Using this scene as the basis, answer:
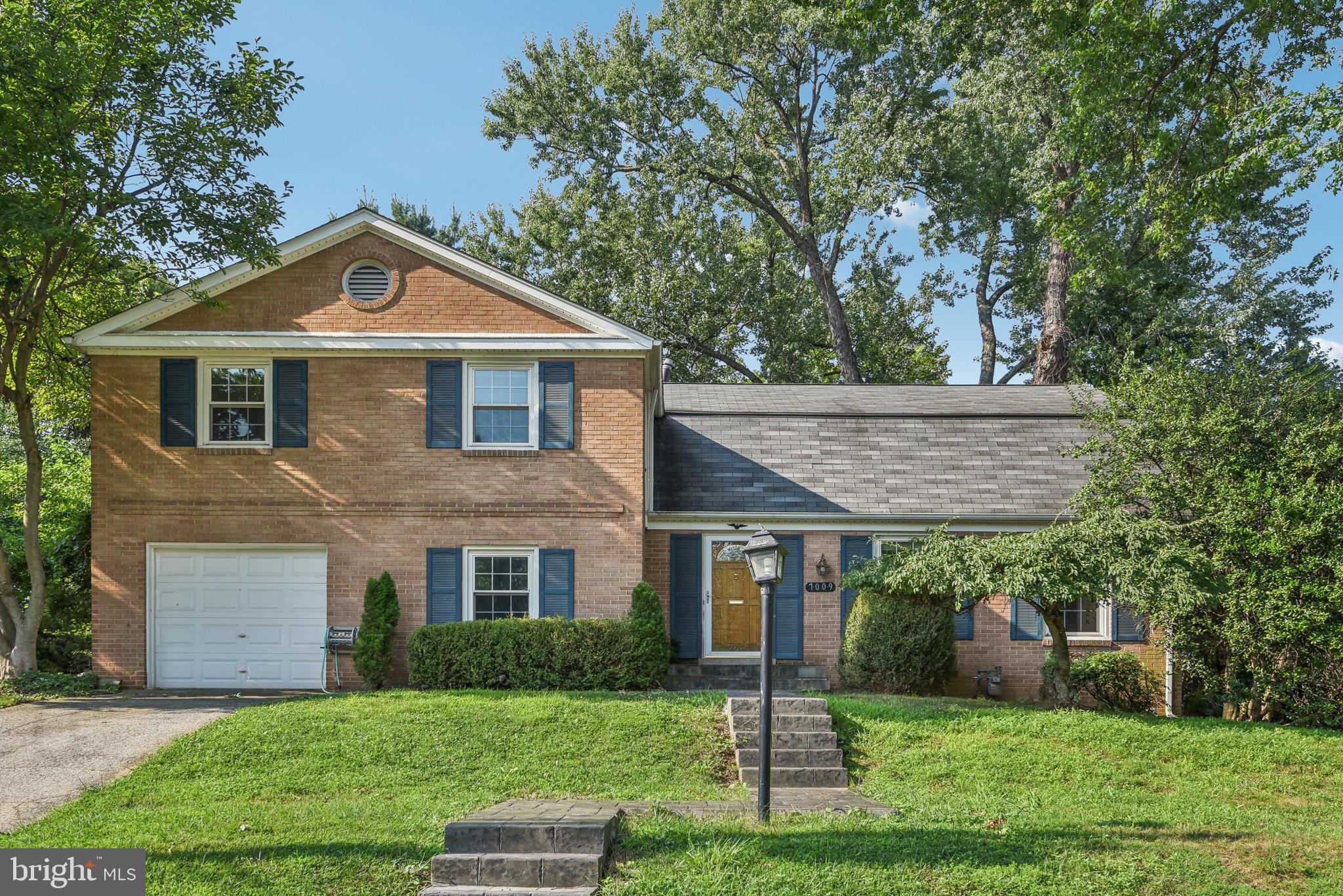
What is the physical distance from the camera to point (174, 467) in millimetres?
13445

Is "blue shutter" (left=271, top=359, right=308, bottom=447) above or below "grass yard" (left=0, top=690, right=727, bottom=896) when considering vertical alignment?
above

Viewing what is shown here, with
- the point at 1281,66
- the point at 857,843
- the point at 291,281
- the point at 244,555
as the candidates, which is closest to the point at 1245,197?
the point at 1281,66

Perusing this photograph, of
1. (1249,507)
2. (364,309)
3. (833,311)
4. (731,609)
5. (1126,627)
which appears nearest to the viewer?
(1249,507)

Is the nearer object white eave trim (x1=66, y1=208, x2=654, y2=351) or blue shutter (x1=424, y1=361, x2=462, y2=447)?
white eave trim (x1=66, y1=208, x2=654, y2=351)

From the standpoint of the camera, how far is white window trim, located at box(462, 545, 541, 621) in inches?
529

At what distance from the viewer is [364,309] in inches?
531

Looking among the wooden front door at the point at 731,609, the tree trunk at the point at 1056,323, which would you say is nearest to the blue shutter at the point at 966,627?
the wooden front door at the point at 731,609

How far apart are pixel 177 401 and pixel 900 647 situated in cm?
1154

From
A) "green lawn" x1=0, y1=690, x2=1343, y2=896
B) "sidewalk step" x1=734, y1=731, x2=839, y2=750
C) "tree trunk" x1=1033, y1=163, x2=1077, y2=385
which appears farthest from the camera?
"tree trunk" x1=1033, y1=163, x2=1077, y2=385

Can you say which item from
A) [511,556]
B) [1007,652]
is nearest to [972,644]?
[1007,652]

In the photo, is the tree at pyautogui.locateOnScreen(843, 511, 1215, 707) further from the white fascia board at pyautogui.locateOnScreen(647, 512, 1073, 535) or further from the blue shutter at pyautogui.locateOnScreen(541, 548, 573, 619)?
the blue shutter at pyautogui.locateOnScreen(541, 548, 573, 619)

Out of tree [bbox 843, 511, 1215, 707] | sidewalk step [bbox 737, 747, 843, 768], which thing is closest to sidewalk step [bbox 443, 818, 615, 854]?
sidewalk step [bbox 737, 747, 843, 768]

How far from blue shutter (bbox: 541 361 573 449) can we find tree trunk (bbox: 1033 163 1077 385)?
698 inches

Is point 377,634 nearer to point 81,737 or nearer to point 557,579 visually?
point 557,579
